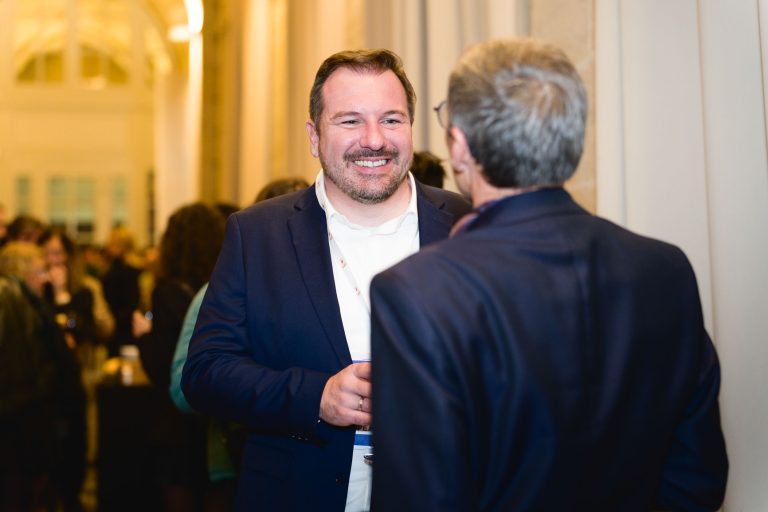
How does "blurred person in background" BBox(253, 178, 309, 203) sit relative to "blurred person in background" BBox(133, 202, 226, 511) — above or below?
above

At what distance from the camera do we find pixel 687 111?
2.44m

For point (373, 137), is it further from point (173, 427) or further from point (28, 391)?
point (28, 391)

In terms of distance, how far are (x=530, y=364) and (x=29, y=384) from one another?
145 inches

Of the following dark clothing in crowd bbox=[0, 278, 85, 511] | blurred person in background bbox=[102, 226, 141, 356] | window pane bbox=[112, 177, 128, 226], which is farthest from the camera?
window pane bbox=[112, 177, 128, 226]

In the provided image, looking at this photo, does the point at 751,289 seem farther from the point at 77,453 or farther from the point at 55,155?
the point at 55,155

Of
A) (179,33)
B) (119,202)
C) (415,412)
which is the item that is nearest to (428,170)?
(415,412)

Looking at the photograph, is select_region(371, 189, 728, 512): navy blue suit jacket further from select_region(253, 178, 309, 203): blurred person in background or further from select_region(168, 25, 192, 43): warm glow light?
select_region(168, 25, 192, 43): warm glow light

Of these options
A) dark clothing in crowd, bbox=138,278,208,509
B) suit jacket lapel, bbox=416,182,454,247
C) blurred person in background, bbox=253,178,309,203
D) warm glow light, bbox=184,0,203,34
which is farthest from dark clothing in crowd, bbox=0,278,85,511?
warm glow light, bbox=184,0,203,34

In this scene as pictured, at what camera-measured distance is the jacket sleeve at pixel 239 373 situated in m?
2.00

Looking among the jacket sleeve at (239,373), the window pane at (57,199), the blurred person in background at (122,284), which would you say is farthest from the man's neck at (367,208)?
the window pane at (57,199)

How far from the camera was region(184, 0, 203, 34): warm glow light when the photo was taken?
12250mm

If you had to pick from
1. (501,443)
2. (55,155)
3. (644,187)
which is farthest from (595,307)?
(55,155)

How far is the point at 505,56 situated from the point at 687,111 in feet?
3.68

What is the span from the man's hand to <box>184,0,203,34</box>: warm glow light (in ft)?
34.2
